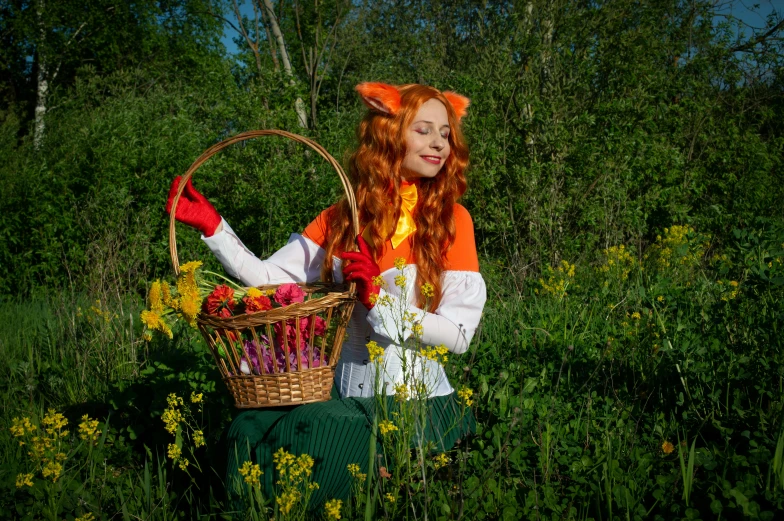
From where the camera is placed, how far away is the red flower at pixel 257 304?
6.16 feet

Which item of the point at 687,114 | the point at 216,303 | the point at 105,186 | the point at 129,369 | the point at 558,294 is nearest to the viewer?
the point at 216,303

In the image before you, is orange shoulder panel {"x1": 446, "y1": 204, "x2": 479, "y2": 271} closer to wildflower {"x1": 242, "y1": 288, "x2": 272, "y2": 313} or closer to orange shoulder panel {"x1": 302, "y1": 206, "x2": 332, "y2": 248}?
orange shoulder panel {"x1": 302, "y1": 206, "x2": 332, "y2": 248}

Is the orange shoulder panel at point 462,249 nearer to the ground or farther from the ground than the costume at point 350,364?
farther from the ground

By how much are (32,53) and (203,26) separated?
419 cm

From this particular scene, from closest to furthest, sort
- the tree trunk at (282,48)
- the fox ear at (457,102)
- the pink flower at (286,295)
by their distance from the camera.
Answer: the pink flower at (286,295)
the fox ear at (457,102)
the tree trunk at (282,48)

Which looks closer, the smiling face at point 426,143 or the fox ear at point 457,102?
the smiling face at point 426,143

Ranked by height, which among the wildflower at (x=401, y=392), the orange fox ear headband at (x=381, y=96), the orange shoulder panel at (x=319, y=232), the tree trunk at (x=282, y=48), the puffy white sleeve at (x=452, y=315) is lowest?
the wildflower at (x=401, y=392)

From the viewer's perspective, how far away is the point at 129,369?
10.5ft

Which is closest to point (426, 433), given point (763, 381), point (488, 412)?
point (488, 412)

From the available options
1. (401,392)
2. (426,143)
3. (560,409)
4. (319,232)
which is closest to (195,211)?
(319,232)

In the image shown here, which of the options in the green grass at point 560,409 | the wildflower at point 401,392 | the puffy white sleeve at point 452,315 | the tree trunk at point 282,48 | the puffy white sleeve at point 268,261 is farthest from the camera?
the tree trunk at point 282,48

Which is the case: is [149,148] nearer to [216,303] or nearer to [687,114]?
[216,303]

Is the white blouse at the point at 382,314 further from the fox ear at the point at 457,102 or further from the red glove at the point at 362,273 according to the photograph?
the fox ear at the point at 457,102

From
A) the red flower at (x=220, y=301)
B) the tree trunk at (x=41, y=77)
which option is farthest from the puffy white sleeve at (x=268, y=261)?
the tree trunk at (x=41, y=77)
